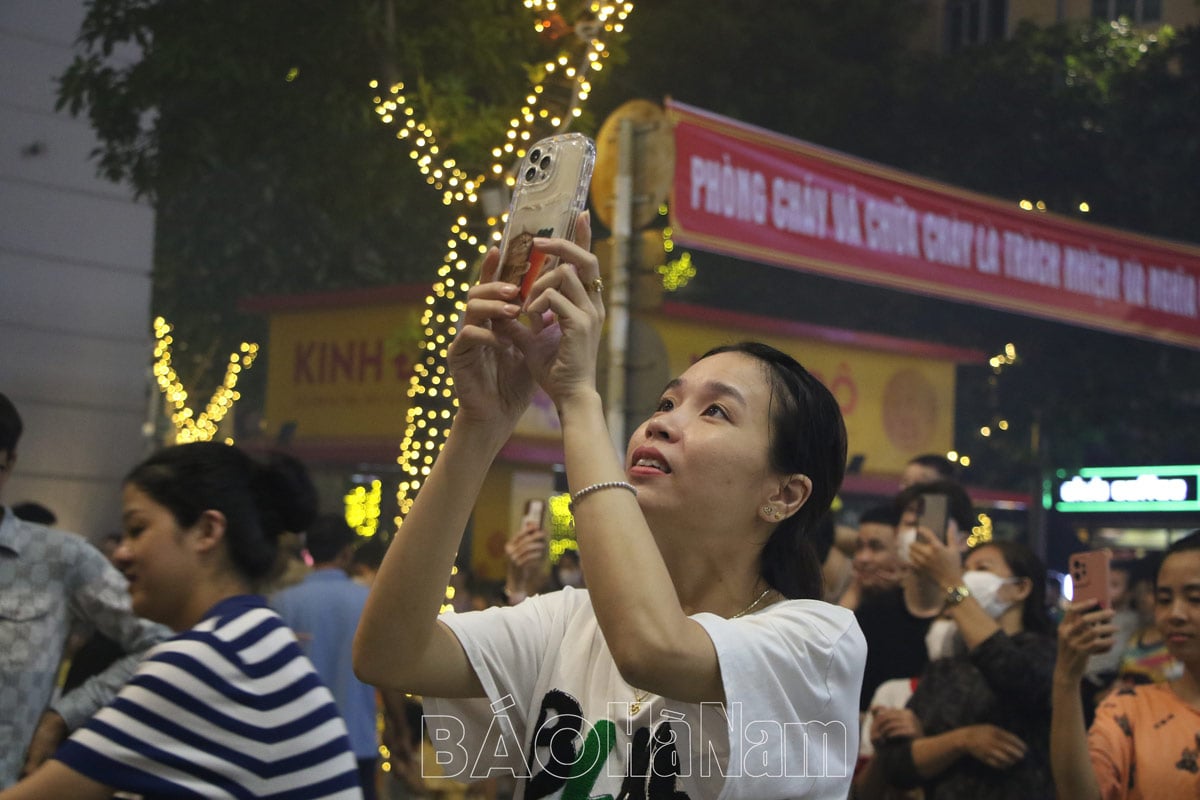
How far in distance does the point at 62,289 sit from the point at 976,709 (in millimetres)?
8293

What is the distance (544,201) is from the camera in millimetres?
1955

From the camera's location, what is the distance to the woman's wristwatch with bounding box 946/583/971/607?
13.1 feet

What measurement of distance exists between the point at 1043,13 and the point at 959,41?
6.28ft

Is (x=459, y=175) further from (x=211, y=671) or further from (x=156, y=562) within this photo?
(x=211, y=671)

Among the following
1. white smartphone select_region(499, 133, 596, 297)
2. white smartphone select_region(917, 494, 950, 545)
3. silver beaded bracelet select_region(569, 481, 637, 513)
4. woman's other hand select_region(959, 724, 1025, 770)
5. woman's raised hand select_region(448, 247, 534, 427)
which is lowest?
woman's other hand select_region(959, 724, 1025, 770)

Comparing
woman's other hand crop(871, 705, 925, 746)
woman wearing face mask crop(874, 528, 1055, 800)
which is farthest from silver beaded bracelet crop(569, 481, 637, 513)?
woman's other hand crop(871, 705, 925, 746)

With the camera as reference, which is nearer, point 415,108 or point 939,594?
point 939,594

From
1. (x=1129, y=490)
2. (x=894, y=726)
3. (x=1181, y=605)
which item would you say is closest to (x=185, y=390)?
(x=1129, y=490)

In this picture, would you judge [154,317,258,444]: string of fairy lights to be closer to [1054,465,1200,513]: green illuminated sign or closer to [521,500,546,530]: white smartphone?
[1054,465,1200,513]: green illuminated sign

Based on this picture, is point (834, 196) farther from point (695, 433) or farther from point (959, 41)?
point (959, 41)

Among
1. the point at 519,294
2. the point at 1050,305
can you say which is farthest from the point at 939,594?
the point at 1050,305

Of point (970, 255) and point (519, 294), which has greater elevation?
point (970, 255)

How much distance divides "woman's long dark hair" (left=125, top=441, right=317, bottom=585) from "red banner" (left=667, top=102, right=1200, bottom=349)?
172 inches

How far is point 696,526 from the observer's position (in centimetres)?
212
